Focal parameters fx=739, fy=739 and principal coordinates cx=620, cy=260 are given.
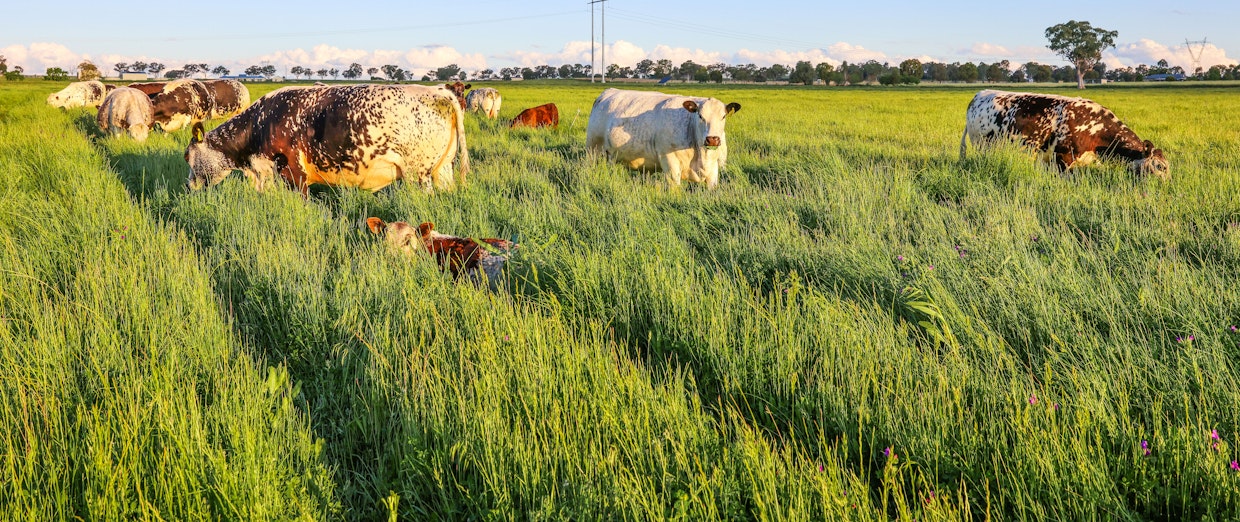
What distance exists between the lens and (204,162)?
746cm

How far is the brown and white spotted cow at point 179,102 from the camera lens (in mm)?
18141

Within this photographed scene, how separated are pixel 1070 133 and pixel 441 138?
7616mm

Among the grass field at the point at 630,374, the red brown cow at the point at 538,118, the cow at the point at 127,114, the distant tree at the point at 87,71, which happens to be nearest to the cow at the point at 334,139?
the grass field at the point at 630,374

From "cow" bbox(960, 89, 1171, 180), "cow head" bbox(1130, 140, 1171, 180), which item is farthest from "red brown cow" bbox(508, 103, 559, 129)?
"cow head" bbox(1130, 140, 1171, 180)

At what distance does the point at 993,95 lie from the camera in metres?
10.5

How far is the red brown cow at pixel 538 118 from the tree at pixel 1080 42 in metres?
106

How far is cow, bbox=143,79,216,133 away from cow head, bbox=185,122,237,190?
39.6 feet

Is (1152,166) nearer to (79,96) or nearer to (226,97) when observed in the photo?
(226,97)

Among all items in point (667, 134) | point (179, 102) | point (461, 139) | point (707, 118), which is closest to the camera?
point (461, 139)

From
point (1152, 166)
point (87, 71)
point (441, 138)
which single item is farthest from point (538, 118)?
point (87, 71)

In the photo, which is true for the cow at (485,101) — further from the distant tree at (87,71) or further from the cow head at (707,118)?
the distant tree at (87,71)

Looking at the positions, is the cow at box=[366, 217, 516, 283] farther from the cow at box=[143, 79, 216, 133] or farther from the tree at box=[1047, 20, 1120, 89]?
the tree at box=[1047, 20, 1120, 89]

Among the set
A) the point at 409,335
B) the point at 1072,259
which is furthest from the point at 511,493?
the point at 1072,259

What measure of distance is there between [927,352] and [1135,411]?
0.70m
